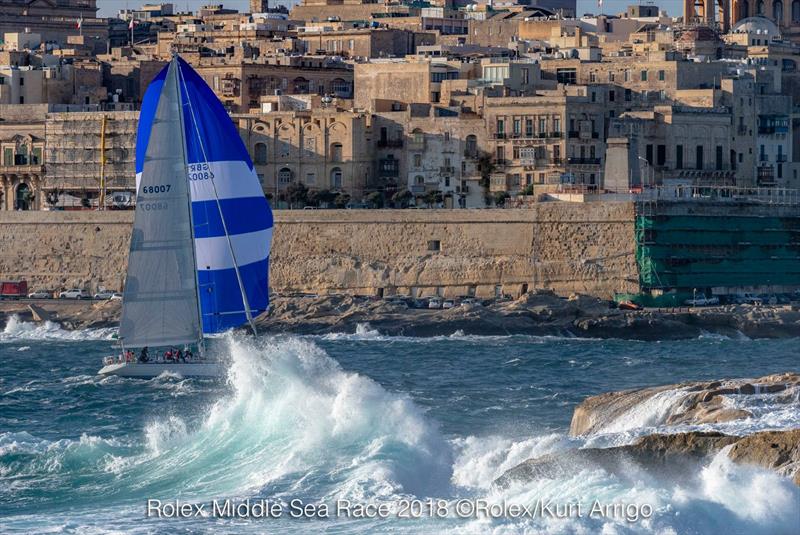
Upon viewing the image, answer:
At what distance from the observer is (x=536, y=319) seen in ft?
187

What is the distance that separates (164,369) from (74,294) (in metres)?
19.3

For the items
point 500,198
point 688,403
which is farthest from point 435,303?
Result: point 688,403

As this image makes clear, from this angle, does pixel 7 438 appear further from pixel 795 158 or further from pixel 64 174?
pixel 795 158

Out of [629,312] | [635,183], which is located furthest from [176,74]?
[635,183]

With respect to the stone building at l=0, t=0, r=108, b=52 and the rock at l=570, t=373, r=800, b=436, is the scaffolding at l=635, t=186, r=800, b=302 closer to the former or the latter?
the rock at l=570, t=373, r=800, b=436

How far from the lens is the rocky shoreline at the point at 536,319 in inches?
2217

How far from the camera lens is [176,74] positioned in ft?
138

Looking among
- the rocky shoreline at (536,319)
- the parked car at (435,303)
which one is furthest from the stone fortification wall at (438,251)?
the rocky shoreline at (536,319)

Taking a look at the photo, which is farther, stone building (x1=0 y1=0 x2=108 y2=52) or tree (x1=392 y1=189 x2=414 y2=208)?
stone building (x1=0 y1=0 x2=108 y2=52)

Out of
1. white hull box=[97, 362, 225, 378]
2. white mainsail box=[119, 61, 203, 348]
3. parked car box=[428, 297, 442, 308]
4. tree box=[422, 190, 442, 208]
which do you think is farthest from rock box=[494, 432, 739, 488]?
tree box=[422, 190, 442, 208]

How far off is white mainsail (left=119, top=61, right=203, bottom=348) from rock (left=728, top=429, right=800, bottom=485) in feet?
53.9

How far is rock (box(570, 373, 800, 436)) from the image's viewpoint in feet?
104

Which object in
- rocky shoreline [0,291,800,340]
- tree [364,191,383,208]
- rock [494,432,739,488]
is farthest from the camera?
tree [364,191,383,208]

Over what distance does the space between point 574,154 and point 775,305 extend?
822cm
